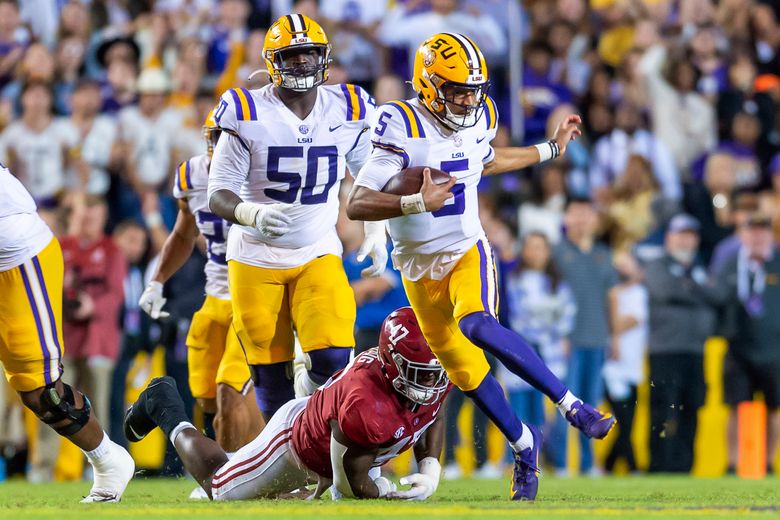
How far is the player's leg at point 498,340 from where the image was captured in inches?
250

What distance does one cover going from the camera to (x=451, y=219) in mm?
6984

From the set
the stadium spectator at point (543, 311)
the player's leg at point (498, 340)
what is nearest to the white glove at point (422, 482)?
the player's leg at point (498, 340)

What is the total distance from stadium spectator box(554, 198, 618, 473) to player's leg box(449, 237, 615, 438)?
13.8 feet

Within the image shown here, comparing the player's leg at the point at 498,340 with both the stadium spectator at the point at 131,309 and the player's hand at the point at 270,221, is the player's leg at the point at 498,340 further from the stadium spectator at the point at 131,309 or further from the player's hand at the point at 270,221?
the stadium spectator at the point at 131,309

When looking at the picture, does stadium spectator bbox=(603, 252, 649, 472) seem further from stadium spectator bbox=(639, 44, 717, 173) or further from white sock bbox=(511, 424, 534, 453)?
white sock bbox=(511, 424, 534, 453)

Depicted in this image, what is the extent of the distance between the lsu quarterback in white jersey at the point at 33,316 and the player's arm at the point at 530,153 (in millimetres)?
2256

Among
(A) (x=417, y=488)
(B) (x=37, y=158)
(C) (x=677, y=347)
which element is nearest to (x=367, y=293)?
(C) (x=677, y=347)

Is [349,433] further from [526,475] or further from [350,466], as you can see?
[526,475]

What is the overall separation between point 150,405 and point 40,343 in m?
0.73

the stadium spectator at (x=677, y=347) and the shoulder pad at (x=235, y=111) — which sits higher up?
the shoulder pad at (x=235, y=111)

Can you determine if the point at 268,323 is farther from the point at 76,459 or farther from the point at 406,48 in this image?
the point at 406,48

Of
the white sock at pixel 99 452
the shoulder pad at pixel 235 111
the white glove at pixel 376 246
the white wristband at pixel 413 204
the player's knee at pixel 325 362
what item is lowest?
the white sock at pixel 99 452

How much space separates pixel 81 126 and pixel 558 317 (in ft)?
14.0

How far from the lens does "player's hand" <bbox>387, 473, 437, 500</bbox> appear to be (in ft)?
21.1
